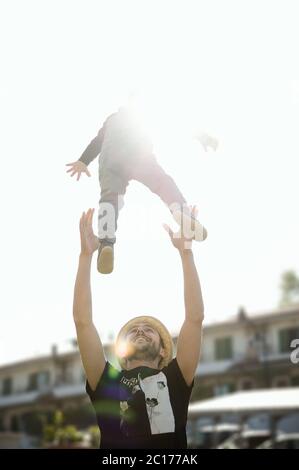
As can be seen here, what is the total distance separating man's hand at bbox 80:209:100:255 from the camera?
13.5ft

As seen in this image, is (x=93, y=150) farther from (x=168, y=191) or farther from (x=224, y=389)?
(x=224, y=389)

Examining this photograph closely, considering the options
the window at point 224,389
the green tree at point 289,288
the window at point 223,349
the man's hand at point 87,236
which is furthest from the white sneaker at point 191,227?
the green tree at point 289,288

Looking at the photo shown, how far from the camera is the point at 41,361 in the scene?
166ft

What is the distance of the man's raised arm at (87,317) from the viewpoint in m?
3.92

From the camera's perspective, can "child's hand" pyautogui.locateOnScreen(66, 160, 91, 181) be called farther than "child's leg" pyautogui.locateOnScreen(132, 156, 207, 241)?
Yes

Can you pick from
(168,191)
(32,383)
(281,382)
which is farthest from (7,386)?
(168,191)

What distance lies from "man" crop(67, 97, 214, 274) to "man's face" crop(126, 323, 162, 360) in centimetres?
60

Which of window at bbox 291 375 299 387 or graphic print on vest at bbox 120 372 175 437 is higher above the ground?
window at bbox 291 375 299 387

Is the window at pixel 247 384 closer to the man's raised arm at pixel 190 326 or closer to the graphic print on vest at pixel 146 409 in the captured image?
the man's raised arm at pixel 190 326

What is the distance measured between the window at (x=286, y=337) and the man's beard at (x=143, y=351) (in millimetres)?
37016

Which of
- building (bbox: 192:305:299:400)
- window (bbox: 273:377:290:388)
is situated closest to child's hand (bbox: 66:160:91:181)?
building (bbox: 192:305:299:400)

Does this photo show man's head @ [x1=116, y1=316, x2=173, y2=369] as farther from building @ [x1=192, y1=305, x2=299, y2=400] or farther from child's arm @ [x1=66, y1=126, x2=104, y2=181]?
building @ [x1=192, y1=305, x2=299, y2=400]

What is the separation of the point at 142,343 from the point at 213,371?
127 ft

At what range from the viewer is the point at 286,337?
4006 centimetres
